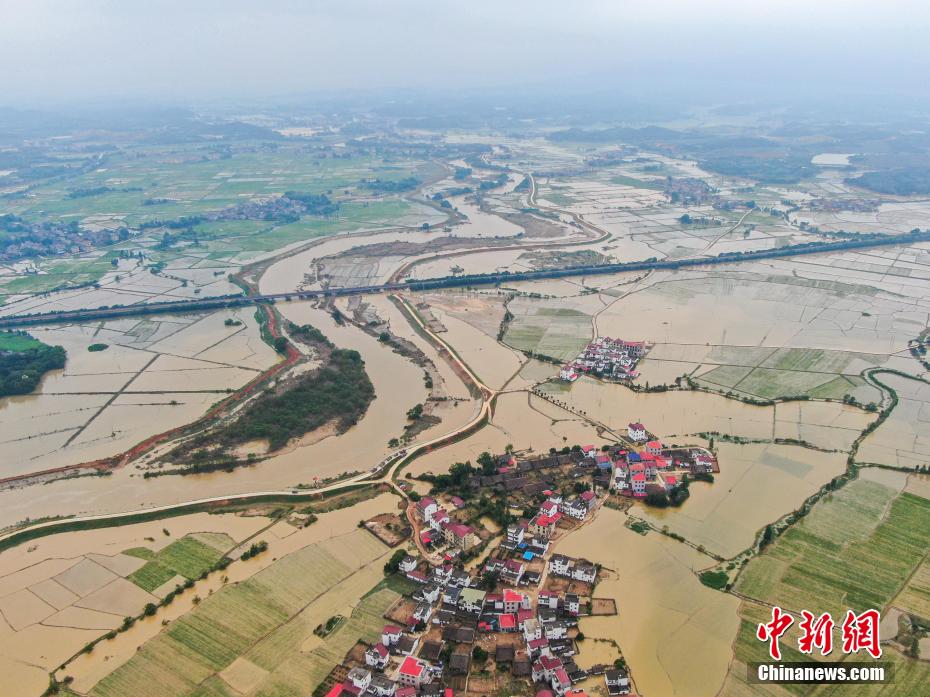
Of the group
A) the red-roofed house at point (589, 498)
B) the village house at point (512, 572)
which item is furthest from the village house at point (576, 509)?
the village house at point (512, 572)

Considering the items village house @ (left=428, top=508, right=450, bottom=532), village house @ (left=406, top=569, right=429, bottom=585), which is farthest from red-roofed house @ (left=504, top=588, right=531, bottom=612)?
village house @ (left=428, top=508, right=450, bottom=532)

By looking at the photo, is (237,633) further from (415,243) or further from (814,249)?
(814,249)

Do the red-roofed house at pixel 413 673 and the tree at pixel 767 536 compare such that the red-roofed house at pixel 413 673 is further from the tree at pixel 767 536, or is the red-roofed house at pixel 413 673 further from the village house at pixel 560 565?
the tree at pixel 767 536

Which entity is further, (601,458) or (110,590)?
(601,458)

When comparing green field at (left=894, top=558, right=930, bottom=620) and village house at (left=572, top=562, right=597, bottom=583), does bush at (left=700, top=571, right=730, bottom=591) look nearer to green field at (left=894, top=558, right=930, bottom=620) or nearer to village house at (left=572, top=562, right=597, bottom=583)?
village house at (left=572, top=562, right=597, bottom=583)

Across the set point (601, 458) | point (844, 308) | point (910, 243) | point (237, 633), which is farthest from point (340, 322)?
point (910, 243)

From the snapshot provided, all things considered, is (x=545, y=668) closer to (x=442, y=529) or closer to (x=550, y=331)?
(x=442, y=529)
